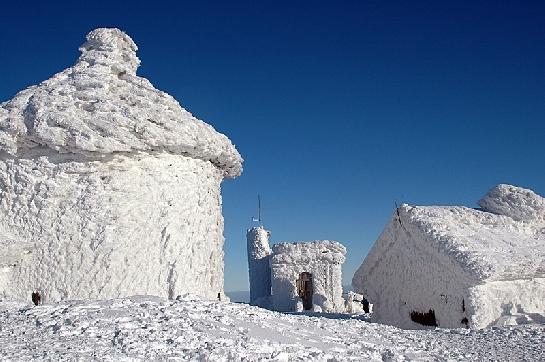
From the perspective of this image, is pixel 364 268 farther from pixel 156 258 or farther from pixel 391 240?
pixel 156 258

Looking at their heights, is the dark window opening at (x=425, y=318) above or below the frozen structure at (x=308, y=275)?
below

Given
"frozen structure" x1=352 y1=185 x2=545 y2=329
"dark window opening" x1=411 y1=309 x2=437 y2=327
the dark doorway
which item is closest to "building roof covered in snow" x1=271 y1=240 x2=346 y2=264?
the dark doorway

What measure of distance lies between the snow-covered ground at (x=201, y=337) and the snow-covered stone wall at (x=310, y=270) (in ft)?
45.2

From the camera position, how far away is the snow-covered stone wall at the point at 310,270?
21219 mm

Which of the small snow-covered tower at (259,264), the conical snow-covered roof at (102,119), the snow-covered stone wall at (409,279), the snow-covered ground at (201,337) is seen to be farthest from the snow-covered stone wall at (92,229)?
the small snow-covered tower at (259,264)

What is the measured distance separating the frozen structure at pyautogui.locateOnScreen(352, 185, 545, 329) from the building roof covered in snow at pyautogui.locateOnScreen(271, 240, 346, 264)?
25.6ft

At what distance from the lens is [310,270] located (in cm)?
2127

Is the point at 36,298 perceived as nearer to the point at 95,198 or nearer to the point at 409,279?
the point at 95,198

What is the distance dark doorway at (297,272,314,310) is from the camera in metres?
21.4

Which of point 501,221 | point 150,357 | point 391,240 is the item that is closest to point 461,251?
point 391,240

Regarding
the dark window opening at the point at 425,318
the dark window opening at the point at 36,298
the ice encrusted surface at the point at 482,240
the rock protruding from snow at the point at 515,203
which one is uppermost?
the rock protruding from snow at the point at 515,203

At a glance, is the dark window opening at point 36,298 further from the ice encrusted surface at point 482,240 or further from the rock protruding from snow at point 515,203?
the rock protruding from snow at point 515,203

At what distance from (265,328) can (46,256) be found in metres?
4.14

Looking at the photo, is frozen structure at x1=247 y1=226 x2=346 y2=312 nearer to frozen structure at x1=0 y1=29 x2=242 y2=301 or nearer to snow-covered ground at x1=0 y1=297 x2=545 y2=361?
frozen structure at x1=0 y1=29 x2=242 y2=301
